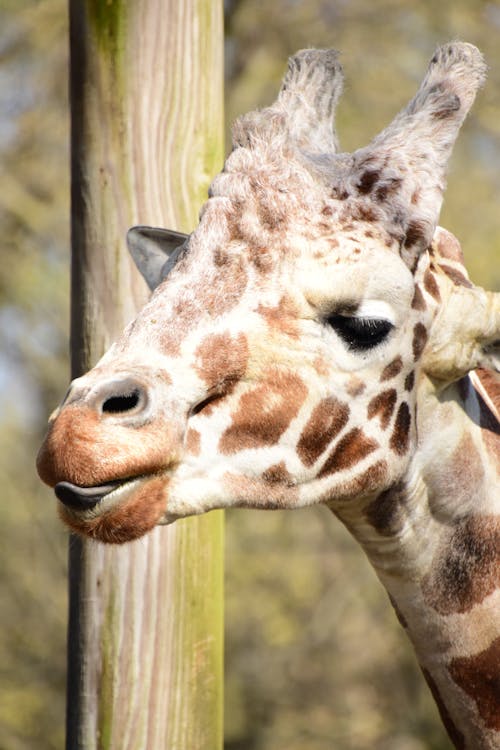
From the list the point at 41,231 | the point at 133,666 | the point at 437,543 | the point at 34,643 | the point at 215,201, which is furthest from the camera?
the point at 34,643

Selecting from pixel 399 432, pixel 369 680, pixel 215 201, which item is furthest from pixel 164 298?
pixel 369 680

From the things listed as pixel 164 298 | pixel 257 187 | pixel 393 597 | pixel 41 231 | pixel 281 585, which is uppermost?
pixel 257 187

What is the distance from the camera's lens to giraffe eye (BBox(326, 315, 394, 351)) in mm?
2305

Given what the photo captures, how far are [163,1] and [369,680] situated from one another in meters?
9.78

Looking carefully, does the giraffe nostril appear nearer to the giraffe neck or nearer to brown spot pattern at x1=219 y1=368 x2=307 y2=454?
brown spot pattern at x1=219 y1=368 x2=307 y2=454

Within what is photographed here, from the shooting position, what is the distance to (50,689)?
12008 millimetres

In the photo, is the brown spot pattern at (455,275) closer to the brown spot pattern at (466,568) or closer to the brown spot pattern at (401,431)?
the brown spot pattern at (401,431)

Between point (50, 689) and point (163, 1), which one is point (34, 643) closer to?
point (50, 689)

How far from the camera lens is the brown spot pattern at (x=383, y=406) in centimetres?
241

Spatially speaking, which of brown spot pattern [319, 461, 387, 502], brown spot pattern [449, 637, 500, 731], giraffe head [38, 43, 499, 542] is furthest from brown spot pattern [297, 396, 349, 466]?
brown spot pattern [449, 637, 500, 731]

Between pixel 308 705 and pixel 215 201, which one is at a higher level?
pixel 215 201

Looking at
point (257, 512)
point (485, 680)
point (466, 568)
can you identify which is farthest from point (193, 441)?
point (257, 512)

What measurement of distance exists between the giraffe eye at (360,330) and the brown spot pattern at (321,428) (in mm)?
140

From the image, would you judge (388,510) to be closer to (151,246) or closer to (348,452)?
(348,452)
